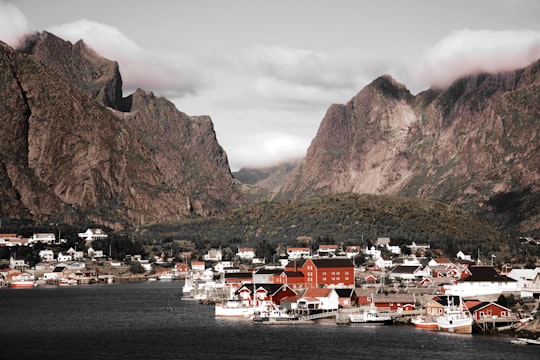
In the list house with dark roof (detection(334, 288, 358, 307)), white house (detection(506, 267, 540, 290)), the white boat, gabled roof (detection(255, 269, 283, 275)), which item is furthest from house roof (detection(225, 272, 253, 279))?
white house (detection(506, 267, 540, 290))

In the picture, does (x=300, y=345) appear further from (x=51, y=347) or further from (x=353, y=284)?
(x=353, y=284)

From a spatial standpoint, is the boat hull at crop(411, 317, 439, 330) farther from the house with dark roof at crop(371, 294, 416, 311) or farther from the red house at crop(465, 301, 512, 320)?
the house with dark roof at crop(371, 294, 416, 311)

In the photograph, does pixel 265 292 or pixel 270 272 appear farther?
pixel 270 272

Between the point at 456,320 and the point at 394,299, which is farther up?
the point at 394,299

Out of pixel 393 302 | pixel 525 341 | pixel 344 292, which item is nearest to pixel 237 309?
pixel 344 292

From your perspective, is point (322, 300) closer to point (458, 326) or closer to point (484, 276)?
point (484, 276)

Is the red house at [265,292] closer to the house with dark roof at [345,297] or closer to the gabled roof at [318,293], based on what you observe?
the gabled roof at [318,293]
